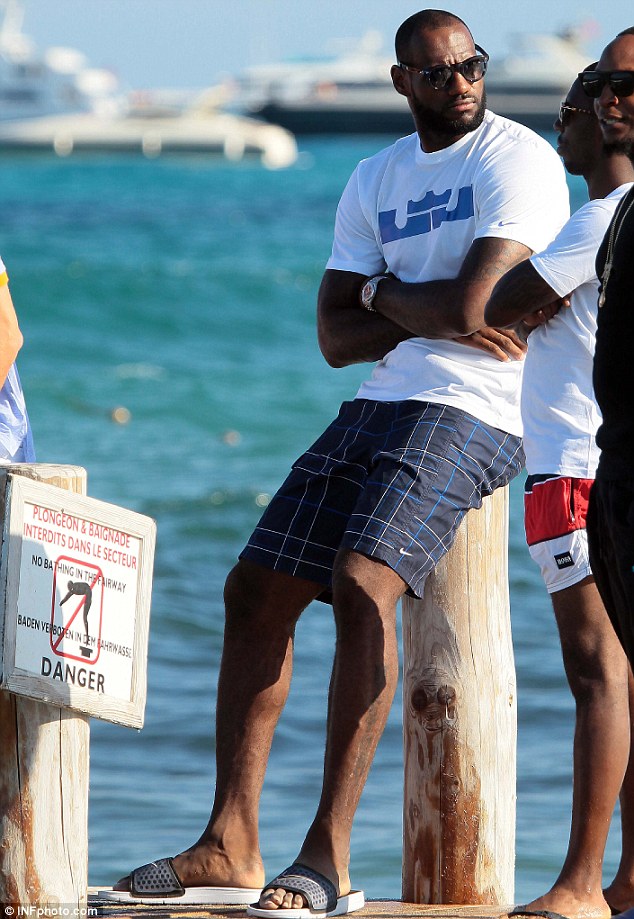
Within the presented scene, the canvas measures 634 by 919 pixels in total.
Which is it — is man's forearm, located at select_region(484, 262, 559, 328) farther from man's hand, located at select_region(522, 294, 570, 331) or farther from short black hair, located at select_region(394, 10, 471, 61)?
short black hair, located at select_region(394, 10, 471, 61)

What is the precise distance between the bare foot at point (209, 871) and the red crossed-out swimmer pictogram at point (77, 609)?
704 mm

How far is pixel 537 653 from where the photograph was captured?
6898 mm

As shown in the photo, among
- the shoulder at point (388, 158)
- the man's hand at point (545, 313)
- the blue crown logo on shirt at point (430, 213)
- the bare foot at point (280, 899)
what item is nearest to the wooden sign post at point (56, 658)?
the bare foot at point (280, 899)

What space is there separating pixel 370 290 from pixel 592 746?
115 cm

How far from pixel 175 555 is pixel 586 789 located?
20.5 feet

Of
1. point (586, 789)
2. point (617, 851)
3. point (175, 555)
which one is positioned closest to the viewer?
point (586, 789)

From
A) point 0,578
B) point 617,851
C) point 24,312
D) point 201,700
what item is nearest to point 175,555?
point 201,700

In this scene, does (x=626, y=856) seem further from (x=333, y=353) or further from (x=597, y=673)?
(x=333, y=353)

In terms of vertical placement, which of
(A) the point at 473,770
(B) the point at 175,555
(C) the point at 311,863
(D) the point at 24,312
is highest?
(D) the point at 24,312

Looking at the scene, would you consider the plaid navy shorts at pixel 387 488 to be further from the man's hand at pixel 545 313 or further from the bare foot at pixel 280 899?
the bare foot at pixel 280 899

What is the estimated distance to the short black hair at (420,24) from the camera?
334 centimetres

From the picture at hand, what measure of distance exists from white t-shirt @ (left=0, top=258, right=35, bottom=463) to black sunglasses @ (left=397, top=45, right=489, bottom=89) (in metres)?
1.05

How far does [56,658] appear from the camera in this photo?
8.48ft

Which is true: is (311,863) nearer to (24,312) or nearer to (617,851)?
(617,851)
